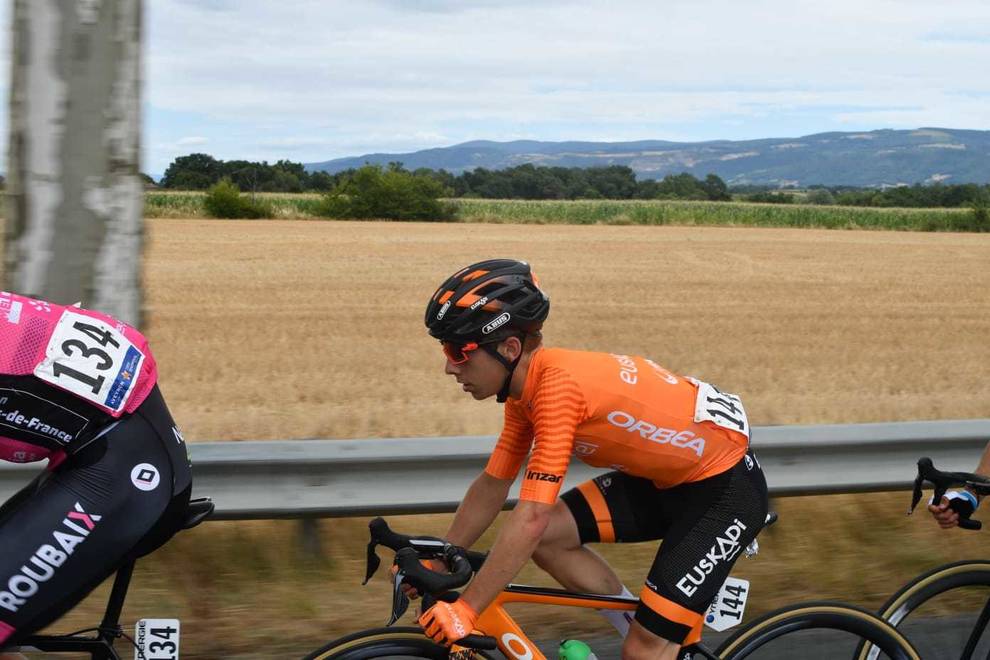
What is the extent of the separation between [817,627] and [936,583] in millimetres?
434

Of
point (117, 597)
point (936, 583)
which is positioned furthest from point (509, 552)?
point (936, 583)

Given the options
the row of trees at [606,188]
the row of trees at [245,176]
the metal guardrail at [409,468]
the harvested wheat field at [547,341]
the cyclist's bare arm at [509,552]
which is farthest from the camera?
the row of trees at [606,188]

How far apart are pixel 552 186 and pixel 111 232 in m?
65.1

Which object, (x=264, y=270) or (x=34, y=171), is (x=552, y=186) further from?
(x=34, y=171)

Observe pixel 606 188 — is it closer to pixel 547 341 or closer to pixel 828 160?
pixel 547 341

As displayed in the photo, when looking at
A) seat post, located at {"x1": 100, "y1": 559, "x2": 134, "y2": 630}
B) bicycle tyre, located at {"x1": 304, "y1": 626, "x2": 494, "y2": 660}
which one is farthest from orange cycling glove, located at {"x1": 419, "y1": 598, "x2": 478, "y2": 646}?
seat post, located at {"x1": 100, "y1": 559, "x2": 134, "y2": 630}

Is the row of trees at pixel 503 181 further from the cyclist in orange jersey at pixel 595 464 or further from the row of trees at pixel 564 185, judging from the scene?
the cyclist in orange jersey at pixel 595 464

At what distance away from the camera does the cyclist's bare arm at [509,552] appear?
269 centimetres

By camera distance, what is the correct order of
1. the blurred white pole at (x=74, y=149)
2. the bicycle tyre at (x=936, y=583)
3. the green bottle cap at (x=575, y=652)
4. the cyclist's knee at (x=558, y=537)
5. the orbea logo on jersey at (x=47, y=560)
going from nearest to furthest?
1. the orbea logo on jersey at (x=47, y=560)
2. the green bottle cap at (x=575, y=652)
3. the cyclist's knee at (x=558, y=537)
4. the bicycle tyre at (x=936, y=583)
5. the blurred white pole at (x=74, y=149)

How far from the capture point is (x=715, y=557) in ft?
9.93

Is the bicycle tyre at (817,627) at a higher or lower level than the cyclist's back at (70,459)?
lower

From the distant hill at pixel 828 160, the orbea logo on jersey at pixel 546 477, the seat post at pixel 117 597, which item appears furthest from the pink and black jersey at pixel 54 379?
the distant hill at pixel 828 160

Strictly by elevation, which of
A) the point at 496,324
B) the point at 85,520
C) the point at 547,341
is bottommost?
the point at 547,341

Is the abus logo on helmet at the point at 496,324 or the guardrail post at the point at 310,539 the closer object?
the abus logo on helmet at the point at 496,324
